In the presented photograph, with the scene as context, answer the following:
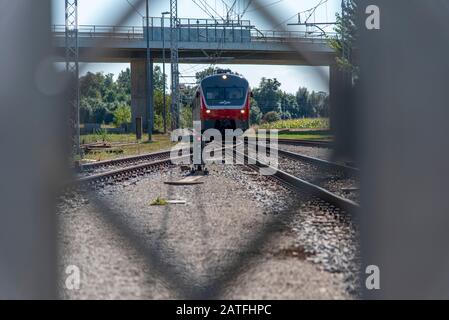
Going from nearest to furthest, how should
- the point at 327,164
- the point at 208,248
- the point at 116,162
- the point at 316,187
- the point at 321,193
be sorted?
the point at 208,248 < the point at 321,193 < the point at 316,187 < the point at 327,164 < the point at 116,162

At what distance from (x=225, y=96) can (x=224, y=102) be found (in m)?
0.22

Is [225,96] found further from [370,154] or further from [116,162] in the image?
[370,154]

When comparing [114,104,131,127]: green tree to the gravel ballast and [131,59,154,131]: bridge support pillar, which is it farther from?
the gravel ballast

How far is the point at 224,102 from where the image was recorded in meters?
17.7

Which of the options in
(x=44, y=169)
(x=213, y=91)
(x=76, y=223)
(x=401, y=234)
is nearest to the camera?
(x=44, y=169)

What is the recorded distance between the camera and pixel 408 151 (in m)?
5.10

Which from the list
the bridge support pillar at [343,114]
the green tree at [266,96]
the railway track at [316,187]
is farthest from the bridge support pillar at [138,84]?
the bridge support pillar at [343,114]

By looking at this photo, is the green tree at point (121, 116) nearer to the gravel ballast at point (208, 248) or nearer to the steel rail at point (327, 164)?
the steel rail at point (327, 164)

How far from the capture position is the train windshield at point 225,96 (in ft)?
57.9

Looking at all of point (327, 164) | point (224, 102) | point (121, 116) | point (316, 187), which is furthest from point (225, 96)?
point (121, 116)

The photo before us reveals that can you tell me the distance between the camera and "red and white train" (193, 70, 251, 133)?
17.6 metres

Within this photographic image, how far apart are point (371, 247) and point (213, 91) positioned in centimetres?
1395
